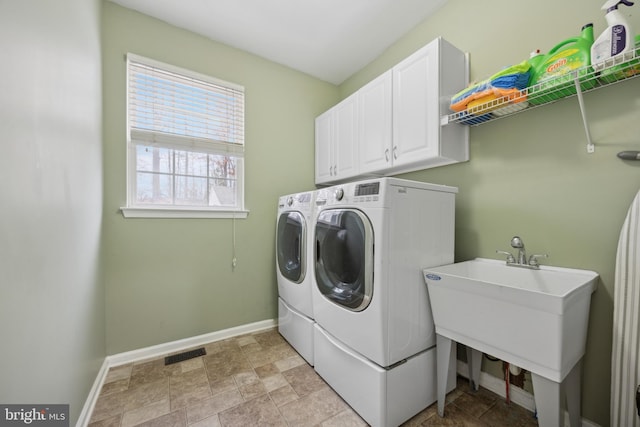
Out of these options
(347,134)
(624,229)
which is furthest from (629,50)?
(347,134)

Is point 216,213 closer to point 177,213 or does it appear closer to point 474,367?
point 177,213

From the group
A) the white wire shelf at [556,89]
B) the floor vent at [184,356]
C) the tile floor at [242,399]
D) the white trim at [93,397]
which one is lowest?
the floor vent at [184,356]

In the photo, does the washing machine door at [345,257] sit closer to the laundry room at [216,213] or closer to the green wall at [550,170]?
the laundry room at [216,213]

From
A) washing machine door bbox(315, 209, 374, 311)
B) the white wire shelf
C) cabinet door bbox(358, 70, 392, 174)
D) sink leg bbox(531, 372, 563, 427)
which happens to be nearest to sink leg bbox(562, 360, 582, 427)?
sink leg bbox(531, 372, 563, 427)

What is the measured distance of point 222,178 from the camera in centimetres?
232

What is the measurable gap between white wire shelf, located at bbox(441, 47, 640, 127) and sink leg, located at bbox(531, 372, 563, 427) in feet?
3.73

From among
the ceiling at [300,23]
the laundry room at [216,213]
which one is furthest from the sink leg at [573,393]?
the ceiling at [300,23]

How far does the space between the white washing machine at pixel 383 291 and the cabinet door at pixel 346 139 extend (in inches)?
32.1

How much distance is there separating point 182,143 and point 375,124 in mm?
1644

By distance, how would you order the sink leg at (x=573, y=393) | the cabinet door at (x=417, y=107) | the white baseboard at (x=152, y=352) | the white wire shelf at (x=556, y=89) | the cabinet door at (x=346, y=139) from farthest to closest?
the cabinet door at (x=346, y=139) → the cabinet door at (x=417, y=107) → the white baseboard at (x=152, y=352) → the sink leg at (x=573, y=393) → the white wire shelf at (x=556, y=89)

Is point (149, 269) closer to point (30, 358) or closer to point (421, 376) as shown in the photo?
point (30, 358)

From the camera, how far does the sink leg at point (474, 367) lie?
160 cm

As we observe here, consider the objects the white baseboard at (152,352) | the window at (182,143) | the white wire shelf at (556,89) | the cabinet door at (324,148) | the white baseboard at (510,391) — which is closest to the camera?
the white wire shelf at (556,89)

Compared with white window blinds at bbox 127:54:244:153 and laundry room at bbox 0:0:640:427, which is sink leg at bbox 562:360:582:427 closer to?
laundry room at bbox 0:0:640:427
